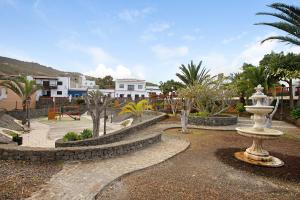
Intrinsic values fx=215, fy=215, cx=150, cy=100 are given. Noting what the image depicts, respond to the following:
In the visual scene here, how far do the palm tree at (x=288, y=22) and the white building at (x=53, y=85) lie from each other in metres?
45.3

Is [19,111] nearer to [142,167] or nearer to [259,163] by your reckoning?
[142,167]

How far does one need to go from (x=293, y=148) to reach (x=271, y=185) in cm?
460

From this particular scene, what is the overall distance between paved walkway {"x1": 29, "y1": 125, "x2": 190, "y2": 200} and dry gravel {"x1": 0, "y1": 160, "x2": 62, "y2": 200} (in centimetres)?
21

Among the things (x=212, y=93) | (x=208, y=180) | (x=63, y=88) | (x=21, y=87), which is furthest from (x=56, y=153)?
(x=63, y=88)

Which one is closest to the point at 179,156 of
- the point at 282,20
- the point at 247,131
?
the point at 247,131

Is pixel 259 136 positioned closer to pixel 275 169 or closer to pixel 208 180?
pixel 275 169

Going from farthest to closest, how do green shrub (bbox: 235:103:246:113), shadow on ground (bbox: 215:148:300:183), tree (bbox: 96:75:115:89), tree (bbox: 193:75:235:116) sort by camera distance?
1. tree (bbox: 96:75:115:89)
2. green shrub (bbox: 235:103:246:113)
3. tree (bbox: 193:75:235:116)
4. shadow on ground (bbox: 215:148:300:183)

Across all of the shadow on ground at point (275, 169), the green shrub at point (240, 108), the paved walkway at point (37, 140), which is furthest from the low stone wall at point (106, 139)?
the green shrub at point (240, 108)

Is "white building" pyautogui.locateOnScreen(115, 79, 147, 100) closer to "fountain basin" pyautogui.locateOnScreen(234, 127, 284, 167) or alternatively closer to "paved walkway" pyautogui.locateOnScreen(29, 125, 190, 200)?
"paved walkway" pyautogui.locateOnScreen(29, 125, 190, 200)

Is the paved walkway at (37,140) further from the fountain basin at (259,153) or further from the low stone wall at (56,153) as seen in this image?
the fountain basin at (259,153)

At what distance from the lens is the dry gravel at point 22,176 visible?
423 centimetres

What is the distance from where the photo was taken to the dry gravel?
423cm

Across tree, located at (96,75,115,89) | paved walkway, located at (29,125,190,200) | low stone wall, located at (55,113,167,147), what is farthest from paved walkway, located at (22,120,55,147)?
tree, located at (96,75,115,89)

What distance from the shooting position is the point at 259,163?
639 centimetres
